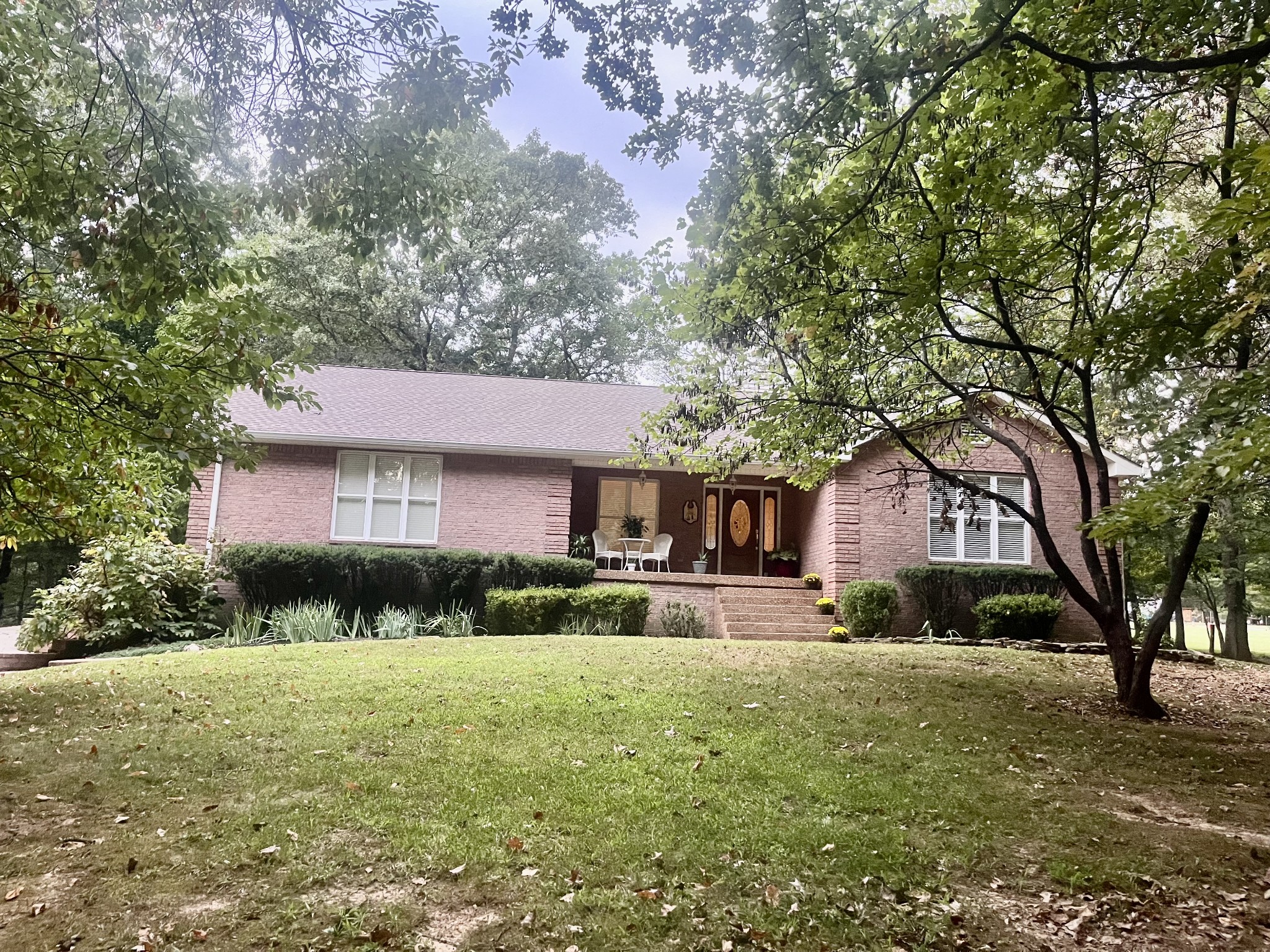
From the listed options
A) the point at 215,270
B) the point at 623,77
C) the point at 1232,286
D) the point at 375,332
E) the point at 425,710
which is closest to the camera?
the point at 623,77

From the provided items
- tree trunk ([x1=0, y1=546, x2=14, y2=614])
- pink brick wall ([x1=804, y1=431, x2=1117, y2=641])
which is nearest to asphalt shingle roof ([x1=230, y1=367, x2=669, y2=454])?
pink brick wall ([x1=804, y1=431, x2=1117, y2=641])

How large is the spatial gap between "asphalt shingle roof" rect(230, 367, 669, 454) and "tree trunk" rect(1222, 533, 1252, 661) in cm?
1357

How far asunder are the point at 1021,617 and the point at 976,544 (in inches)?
97.0

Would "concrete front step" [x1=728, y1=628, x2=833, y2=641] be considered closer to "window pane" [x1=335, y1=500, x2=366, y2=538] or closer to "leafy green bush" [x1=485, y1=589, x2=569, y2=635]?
"leafy green bush" [x1=485, y1=589, x2=569, y2=635]

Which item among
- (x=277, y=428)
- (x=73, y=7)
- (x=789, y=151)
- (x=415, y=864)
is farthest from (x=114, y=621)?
(x=789, y=151)

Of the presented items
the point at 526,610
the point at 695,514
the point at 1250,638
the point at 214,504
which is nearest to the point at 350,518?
the point at 214,504

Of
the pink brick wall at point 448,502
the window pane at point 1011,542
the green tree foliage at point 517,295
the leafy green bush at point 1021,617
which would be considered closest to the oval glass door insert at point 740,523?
the pink brick wall at point 448,502

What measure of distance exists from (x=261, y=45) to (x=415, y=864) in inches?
269

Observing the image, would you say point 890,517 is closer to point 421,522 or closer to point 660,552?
point 660,552

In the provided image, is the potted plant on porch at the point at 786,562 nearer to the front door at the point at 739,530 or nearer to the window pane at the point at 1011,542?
the front door at the point at 739,530

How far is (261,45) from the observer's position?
707 centimetres

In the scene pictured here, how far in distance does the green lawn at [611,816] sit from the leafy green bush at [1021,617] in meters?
5.48

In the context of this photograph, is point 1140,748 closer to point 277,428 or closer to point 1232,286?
point 1232,286

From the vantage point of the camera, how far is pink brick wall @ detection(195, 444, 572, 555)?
15492 mm
